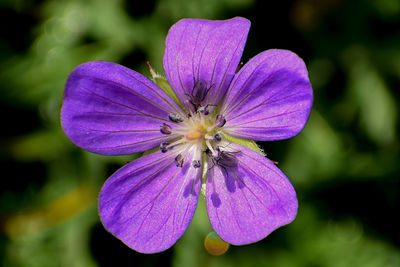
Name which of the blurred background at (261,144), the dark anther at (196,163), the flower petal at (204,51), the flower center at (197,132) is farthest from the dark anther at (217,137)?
the blurred background at (261,144)

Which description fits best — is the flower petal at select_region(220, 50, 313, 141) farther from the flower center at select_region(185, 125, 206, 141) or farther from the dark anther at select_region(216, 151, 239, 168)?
the flower center at select_region(185, 125, 206, 141)

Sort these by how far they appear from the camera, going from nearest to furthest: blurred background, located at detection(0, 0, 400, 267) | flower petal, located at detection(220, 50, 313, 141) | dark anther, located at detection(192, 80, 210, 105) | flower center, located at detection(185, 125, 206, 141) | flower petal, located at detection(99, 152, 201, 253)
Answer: flower petal, located at detection(220, 50, 313, 141)
flower petal, located at detection(99, 152, 201, 253)
dark anther, located at detection(192, 80, 210, 105)
flower center, located at detection(185, 125, 206, 141)
blurred background, located at detection(0, 0, 400, 267)

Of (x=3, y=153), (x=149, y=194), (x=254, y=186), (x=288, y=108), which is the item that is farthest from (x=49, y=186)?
(x=288, y=108)

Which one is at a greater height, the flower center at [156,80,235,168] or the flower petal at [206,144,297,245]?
the flower center at [156,80,235,168]

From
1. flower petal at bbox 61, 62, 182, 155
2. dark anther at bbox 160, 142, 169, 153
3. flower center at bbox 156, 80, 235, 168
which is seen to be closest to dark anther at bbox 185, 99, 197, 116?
flower center at bbox 156, 80, 235, 168

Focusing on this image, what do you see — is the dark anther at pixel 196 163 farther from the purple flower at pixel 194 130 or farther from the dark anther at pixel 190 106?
the dark anther at pixel 190 106

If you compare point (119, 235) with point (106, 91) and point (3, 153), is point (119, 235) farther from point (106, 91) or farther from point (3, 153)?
point (3, 153)

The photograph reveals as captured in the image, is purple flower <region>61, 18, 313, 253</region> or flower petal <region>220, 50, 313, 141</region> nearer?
flower petal <region>220, 50, 313, 141</region>
